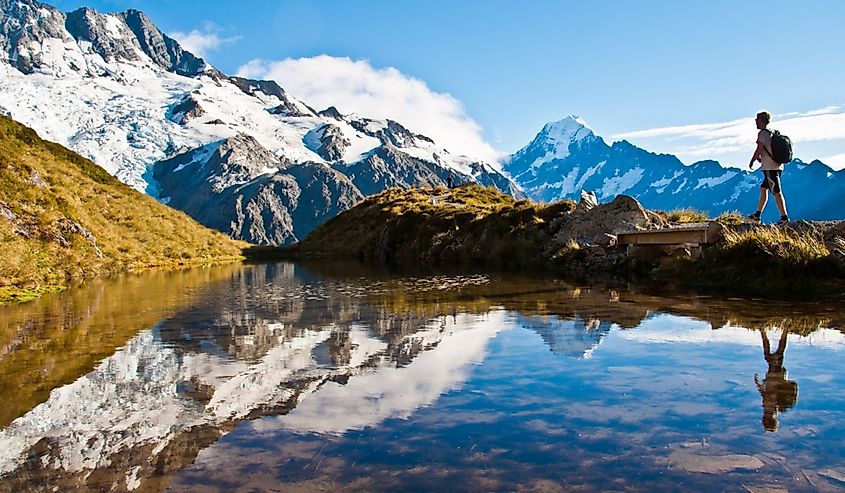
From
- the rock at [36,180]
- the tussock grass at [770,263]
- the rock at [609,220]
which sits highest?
the rock at [36,180]

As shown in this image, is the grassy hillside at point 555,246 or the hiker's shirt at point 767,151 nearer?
the grassy hillside at point 555,246

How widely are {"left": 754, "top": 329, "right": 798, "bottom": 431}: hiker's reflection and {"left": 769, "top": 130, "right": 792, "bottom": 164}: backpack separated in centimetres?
776

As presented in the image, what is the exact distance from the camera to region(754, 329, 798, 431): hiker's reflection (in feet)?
16.2

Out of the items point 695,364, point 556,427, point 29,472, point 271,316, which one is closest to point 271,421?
point 29,472

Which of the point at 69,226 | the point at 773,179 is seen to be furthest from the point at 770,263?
the point at 69,226

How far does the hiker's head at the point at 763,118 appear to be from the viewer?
13.4 m

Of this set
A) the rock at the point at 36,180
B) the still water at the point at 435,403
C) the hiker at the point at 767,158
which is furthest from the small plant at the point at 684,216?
the rock at the point at 36,180

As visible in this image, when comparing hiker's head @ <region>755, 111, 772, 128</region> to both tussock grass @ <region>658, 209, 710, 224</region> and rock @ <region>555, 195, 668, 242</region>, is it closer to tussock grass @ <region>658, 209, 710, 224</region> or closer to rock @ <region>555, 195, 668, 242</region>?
rock @ <region>555, 195, 668, 242</region>

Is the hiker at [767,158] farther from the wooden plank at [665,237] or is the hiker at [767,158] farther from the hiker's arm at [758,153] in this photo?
the wooden plank at [665,237]

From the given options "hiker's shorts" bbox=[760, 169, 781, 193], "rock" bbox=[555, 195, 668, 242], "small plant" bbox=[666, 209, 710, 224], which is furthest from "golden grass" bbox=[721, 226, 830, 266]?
"small plant" bbox=[666, 209, 710, 224]

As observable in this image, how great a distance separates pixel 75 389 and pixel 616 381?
563 cm

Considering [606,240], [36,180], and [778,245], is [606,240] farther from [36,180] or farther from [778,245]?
[36,180]

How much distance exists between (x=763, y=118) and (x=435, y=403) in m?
11.7

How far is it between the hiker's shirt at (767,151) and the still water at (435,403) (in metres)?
4.18
